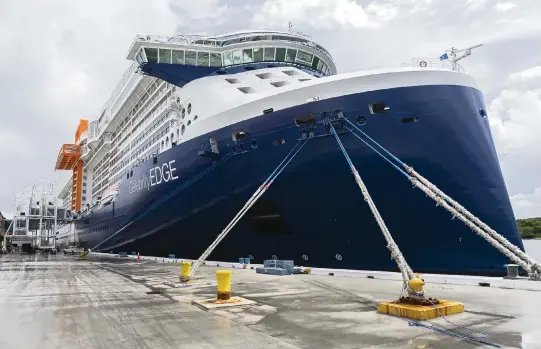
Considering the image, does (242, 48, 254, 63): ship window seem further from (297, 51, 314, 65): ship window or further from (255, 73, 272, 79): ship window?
(297, 51, 314, 65): ship window

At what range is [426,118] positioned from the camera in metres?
12.2

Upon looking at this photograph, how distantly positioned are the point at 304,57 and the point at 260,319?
1988 cm

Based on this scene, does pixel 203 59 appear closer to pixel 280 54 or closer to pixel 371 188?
pixel 280 54

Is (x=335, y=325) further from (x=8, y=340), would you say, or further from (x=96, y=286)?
(x=96, y=286)

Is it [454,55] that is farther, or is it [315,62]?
[315,62]

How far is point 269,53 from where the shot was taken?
74.6 feet

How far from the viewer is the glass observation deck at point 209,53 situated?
72.4 ft

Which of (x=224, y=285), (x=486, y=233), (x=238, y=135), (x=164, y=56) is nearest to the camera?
(x=224, y=285)

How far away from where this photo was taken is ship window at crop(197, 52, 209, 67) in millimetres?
22359

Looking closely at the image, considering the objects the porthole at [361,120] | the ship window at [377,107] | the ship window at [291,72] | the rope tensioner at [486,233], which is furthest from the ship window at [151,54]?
the rope tensioner at [486,233]

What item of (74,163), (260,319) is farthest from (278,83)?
(74,163)

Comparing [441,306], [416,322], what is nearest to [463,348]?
[416,322]

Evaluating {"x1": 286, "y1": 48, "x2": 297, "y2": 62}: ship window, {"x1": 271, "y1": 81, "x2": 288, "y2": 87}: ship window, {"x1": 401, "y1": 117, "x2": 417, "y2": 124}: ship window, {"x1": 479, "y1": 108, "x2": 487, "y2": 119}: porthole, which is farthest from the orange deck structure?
{"x1": 479, "y1": 108, "x2": 487, "y2": 119}: porthole

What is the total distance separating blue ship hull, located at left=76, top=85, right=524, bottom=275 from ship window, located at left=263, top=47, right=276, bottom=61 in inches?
328
